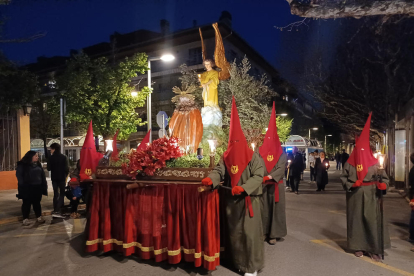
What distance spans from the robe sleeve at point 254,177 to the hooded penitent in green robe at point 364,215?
5.76 ft

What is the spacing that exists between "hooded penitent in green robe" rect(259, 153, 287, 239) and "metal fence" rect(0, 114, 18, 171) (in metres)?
12.6

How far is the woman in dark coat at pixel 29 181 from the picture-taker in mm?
7562

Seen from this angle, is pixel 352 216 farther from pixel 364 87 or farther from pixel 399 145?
pixel 364 87

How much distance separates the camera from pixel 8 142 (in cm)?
1418

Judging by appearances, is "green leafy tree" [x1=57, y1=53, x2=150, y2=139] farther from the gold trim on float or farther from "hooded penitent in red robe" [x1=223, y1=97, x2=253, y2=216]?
"hooded penitent in red robe" [x1=223, y1=97, x2=253, y2=216]

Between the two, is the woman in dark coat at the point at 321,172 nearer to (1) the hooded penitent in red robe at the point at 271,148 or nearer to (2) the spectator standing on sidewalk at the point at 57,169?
(1) the hooded penitent in red robe at the point at 271,148

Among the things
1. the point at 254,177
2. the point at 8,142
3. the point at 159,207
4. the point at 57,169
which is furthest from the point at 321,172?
the point at 8,142

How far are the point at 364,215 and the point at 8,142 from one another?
14.6 m

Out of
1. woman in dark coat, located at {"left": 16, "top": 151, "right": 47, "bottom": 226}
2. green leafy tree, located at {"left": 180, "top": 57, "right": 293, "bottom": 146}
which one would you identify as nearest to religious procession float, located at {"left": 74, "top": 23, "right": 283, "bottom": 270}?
woman in dark coat, located at {"left": 16, "top": 151, "right": 47, "bottom": 226}

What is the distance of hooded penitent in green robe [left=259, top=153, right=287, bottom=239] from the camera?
616 cm

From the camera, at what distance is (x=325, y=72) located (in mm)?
18406

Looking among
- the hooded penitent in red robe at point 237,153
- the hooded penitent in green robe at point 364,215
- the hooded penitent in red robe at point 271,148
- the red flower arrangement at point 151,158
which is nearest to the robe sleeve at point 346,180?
the hooded penitent in green robe at point 364,215

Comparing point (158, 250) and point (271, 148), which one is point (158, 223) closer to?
point (158, 250)

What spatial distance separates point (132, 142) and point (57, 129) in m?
8.86
